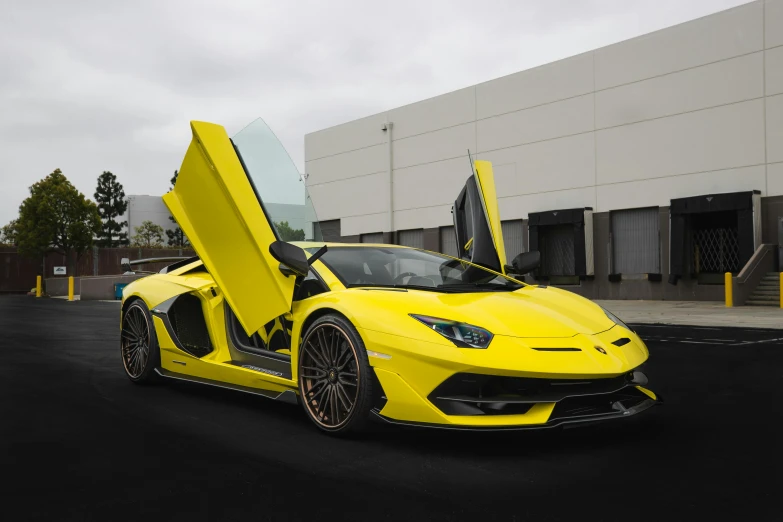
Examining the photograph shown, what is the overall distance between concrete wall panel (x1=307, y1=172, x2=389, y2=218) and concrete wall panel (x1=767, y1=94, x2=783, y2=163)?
Answer: 16249mm

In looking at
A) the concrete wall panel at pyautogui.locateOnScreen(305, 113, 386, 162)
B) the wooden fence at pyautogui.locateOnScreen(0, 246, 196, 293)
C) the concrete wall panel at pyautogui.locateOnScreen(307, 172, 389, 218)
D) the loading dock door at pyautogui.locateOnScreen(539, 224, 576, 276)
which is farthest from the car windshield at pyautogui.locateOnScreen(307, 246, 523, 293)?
the wooden fence at pyautogui.locateOnScreen(0, 246, 196, 293)

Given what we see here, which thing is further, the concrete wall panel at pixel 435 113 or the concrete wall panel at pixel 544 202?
the concrete wall panel at pixel 435 113

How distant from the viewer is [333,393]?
4.26 metres

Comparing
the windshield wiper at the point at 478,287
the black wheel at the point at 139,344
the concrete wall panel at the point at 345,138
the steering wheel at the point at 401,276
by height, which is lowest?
the black wheel at the point at 139,344

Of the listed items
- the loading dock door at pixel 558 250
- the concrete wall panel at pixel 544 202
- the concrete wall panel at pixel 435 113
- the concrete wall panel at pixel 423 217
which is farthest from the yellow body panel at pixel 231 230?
the concrete wall panel at pixel 435 113

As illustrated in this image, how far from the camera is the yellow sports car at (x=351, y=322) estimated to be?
376 cm

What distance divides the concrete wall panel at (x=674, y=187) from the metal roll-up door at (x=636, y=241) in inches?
14.4

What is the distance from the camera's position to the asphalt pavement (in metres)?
3.00

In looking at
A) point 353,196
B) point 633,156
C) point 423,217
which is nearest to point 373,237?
point 353,196

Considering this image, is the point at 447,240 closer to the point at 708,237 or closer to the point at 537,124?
the point at 537,124

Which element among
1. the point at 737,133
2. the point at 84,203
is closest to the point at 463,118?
the point at 737,133

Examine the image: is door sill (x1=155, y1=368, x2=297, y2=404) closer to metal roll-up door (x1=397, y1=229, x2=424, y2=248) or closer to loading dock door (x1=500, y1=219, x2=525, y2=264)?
loading dock door (x1=500, y1=219, x2=525, y2=264)

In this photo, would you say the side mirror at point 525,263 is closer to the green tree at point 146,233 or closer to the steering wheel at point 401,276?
the steering wheel at point 401,276

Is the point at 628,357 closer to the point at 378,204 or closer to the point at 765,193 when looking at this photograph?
the point at 765,193
